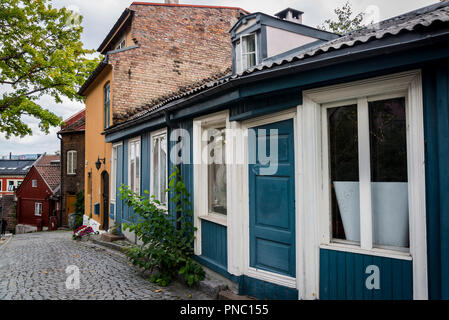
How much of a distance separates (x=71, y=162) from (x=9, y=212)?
1675 centimetres

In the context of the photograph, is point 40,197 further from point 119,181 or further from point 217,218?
point 217,218

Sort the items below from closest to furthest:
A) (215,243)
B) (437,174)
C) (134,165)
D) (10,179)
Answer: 1. (437,174)
2. (215,243)
3. (134,165)
4. (10,179)

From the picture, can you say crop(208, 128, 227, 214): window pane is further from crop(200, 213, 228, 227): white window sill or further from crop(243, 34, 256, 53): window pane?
crop(243, 34, 256, 53): window pane

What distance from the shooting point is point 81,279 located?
6.42 metres

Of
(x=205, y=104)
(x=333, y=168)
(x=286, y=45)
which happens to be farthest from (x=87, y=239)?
(x=333, y=168)

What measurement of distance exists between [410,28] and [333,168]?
5.65ft

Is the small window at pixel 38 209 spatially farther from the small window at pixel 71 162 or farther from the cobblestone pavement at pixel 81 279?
the cobblestone pavement at pixel 81 279

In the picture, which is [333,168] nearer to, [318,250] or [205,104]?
[318,250]

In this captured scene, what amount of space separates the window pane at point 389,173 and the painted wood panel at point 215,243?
2.54m

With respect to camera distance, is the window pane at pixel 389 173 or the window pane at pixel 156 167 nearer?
the window pane at pixel 389 173

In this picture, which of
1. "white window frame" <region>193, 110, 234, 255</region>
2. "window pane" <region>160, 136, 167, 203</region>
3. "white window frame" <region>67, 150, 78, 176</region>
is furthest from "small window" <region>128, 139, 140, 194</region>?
"white window frame" <region>67, 150, 78, 176</region>

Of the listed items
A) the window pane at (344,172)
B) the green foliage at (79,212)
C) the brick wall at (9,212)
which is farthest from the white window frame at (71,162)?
the window pane at (344,172)

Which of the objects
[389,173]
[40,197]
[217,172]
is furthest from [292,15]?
[40,197]

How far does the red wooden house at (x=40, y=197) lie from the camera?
27.2 metres
